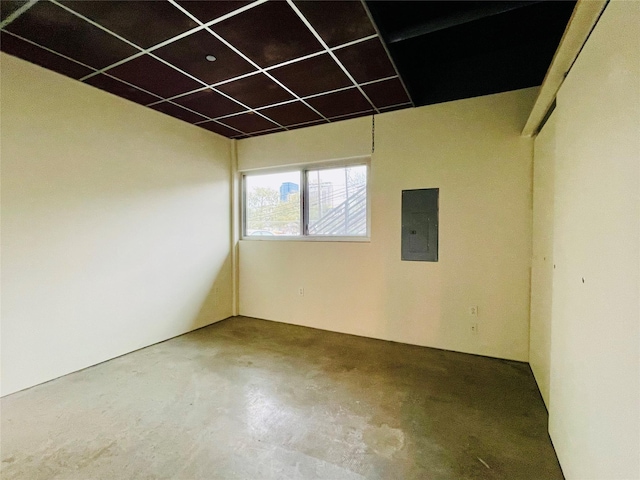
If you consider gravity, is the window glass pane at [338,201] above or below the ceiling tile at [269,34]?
below

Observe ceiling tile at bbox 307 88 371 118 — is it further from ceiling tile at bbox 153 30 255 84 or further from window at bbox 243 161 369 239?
ceiling tile at bbox 153 30 255 84

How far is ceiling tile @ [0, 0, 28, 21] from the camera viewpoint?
1.74 m

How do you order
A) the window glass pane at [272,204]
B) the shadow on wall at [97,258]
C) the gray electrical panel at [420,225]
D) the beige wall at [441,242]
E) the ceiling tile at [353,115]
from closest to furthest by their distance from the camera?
the shadow on wall at [97,258] < the beige wall at [441,242] < the gray electrical panel at [420,225] < the ceiling tile at [353,115] < the window glass pane at [272,204]

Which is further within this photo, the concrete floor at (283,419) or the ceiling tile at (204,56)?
the ceiling tile at (204,56)

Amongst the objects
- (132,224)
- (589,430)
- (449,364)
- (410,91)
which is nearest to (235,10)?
(410,91)

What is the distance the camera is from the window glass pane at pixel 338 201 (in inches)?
145

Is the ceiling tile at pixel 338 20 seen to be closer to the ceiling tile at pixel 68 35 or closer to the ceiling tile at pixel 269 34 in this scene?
the ceiling tile at pixel 269 34

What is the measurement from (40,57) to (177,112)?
47.9 inches

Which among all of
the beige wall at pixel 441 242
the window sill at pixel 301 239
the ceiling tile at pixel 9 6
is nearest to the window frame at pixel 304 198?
the window sill at pixel 301 239

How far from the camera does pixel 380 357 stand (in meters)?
2.95

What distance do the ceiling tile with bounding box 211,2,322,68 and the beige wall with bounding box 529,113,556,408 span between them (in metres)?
1.91

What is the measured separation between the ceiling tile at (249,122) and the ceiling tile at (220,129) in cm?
14

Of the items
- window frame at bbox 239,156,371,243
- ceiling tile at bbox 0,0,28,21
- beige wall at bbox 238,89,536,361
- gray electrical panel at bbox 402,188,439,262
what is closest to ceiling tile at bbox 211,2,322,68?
ceiling tile at bbox 0,0,28,21

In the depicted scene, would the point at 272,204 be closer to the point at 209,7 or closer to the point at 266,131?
the point at 266,131
